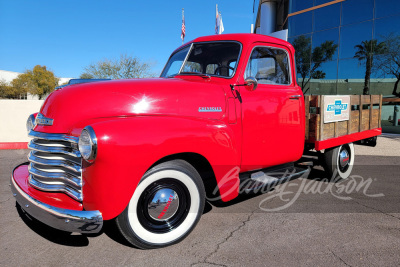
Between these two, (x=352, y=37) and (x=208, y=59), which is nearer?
(x=208, y=59)

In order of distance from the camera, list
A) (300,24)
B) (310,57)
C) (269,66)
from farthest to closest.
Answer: (300,24) → (310,57) → (269,66)

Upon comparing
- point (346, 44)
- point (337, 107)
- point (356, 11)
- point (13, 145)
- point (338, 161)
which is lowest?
point (13, 145)

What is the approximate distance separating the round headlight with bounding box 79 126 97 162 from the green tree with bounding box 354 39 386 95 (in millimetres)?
13719

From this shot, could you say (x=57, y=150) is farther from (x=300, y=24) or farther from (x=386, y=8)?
(x=300, y=24)

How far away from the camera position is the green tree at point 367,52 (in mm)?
12105

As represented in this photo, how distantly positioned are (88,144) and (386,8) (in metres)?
14.4

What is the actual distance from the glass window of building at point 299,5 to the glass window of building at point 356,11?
6.93 feet

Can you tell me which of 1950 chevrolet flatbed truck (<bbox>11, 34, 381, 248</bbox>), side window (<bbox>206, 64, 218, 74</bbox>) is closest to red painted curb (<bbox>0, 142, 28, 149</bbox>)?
1950 chevrolet flatbed truck (<bbox>11, 34, 381, 248</bbox>)

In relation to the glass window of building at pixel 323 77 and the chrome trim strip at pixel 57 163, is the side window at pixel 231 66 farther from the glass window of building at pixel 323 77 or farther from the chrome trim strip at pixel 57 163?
the glass window of building at pixel 323 77

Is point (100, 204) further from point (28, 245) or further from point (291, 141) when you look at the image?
point (291, 141)

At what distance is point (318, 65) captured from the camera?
1436 centimetres

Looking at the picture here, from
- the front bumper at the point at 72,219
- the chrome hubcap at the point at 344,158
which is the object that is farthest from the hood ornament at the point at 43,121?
the chrome hubcap at the point at 344,158

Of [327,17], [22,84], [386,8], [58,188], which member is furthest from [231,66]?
[22,84]

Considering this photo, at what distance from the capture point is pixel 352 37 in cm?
1288
